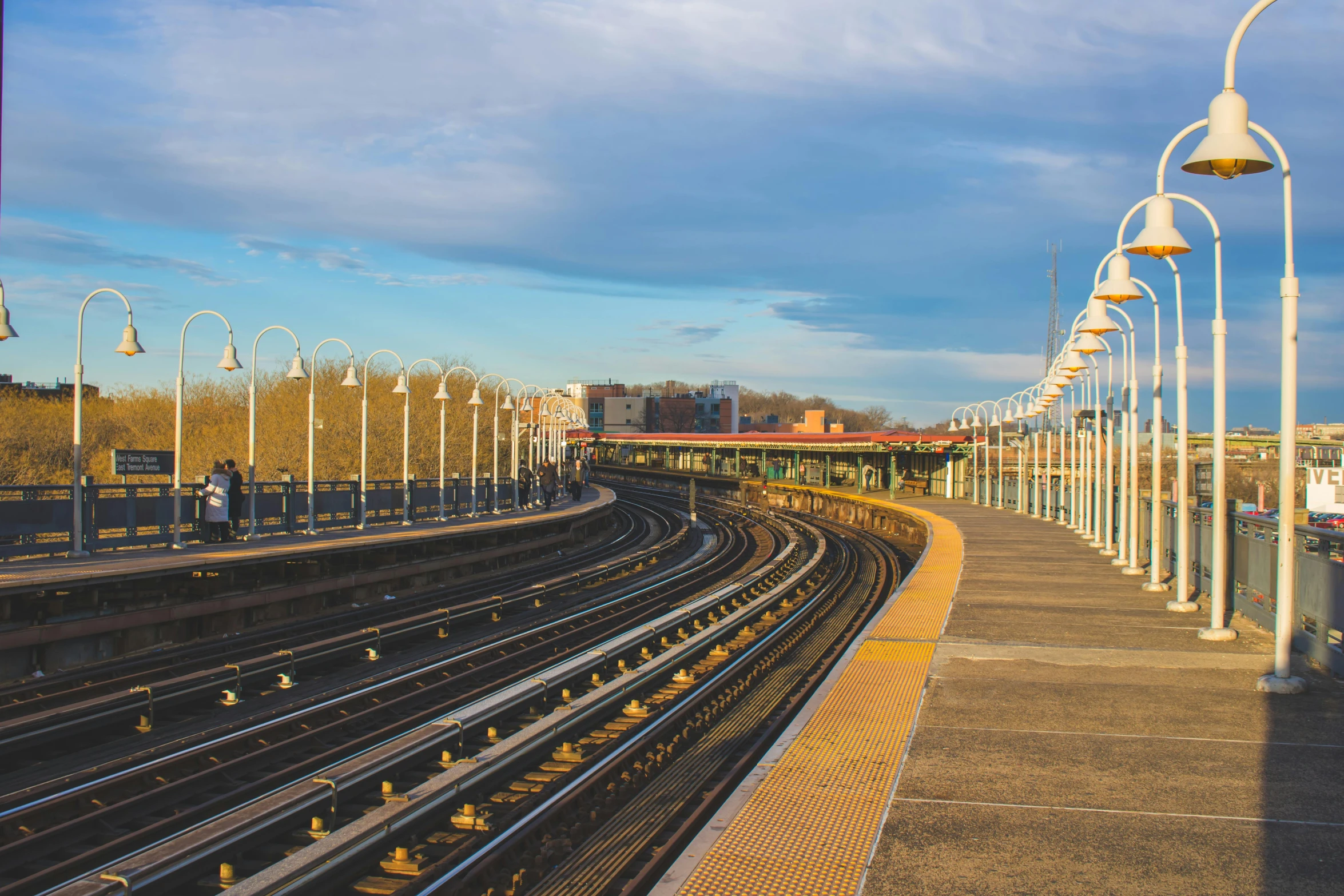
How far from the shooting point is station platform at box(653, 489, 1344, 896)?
5207 mm

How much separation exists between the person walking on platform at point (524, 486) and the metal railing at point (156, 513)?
6.44 metres

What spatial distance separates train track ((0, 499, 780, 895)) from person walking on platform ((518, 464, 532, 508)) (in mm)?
21652

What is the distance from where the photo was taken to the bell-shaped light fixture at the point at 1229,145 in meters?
7.98

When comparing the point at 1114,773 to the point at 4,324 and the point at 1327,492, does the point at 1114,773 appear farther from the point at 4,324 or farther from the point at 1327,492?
the point at 1327,492

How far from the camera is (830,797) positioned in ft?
21.0

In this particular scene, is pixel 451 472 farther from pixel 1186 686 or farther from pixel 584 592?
pixel 1186 686

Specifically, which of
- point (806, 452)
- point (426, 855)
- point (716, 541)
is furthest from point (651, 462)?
point (426, 855)

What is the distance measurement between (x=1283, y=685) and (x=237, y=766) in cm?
886

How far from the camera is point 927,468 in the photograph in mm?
58469

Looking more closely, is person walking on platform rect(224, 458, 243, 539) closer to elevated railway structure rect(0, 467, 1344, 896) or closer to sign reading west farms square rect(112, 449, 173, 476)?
sign reading west farms square rect(112, 449, 173, 476)

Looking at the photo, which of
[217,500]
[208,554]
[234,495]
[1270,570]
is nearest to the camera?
[1270,570]

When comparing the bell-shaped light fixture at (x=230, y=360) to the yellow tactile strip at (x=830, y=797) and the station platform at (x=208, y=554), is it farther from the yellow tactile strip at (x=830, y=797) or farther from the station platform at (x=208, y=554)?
the yellow tactile strip at (x=830, y=797)

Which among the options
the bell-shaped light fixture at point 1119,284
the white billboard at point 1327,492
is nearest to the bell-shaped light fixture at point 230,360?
the bell-shaped light fixture at point 1119,284

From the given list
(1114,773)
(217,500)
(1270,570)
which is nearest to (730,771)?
(1114,773)
